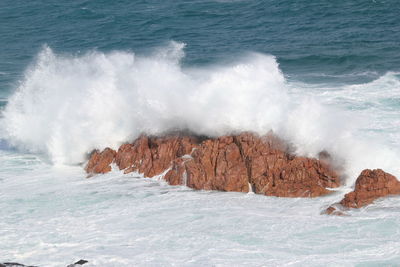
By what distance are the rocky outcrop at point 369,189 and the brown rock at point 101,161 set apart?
6674 mm

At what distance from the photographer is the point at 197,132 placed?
18.4 meters

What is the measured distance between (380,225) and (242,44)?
20853mm

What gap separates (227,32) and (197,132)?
1883cm

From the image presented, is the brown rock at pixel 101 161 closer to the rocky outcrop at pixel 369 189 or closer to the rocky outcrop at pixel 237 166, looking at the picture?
the rocky outcrop at pixel 237 166

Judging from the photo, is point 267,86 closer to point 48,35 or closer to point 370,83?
point 370,83

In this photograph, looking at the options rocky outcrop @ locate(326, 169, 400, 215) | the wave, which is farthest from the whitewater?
rocky outcrop @ locate(326, 169, 400, 215)

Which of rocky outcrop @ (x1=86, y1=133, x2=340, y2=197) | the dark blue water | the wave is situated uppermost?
the dark blue water

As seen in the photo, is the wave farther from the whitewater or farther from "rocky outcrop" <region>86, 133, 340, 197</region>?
"rocky outcrop" <region>86, 133, 340, 197</region>

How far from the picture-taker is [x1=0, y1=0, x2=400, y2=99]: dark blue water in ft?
102

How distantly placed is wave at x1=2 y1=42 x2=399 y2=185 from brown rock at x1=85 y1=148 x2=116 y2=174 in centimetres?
55

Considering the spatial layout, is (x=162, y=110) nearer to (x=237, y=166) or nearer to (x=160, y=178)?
(x=160, y=178)

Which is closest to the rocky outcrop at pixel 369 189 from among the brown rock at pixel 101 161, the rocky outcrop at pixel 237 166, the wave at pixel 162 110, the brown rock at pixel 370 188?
the brown rock at pixel 370 188

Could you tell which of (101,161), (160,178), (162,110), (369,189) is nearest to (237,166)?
(160,178)

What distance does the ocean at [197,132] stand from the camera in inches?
525
